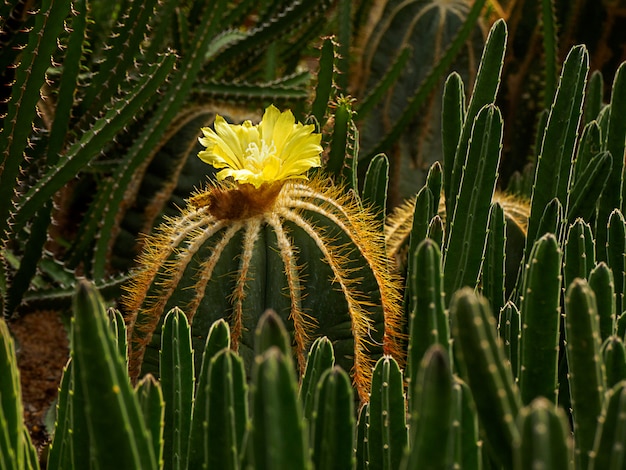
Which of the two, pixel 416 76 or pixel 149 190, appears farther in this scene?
pixel 416 76

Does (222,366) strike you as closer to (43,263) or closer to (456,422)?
(456,422)

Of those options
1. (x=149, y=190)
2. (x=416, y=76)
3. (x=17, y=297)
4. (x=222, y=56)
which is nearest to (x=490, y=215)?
(x=17, y=297)

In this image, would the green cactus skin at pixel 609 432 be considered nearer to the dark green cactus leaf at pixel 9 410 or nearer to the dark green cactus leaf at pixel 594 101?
the dark green cactus leaf at pixel 9 410

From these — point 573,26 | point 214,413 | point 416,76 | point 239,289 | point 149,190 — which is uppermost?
point 573,26

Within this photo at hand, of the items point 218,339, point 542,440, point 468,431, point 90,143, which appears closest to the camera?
point 542,440

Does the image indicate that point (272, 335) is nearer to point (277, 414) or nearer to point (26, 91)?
point (277, 414)

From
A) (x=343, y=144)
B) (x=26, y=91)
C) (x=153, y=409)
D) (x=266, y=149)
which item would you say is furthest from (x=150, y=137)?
(x=153, y=409)

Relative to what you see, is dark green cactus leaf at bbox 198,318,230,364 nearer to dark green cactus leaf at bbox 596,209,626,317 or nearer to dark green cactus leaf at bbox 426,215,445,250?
dark green cactus leaf at bbox 426,215,445,250
